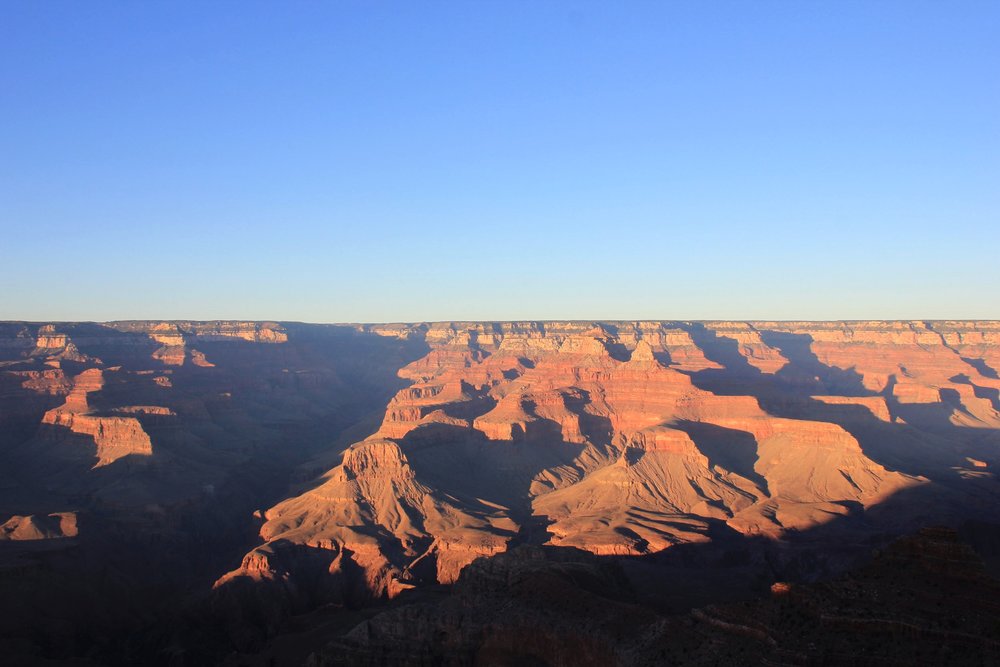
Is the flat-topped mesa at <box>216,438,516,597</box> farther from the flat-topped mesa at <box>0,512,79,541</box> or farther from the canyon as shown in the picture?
the flat-topped mesa at <box>0,512,79,541</box>

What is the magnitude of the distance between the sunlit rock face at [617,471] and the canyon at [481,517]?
1.65 ft

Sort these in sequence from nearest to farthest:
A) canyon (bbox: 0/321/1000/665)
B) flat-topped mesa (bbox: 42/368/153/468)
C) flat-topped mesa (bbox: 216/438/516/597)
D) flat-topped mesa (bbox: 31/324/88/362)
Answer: canyon (bbox: 0/321/1000/665)
flat-topped mesa (bbox: 216/438/516/597)
flat-topped mesa (bbox: 42/368/153/468)
flat-topped mesa (bbox: 31/324/88/362)

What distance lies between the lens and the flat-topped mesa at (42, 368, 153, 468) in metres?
124

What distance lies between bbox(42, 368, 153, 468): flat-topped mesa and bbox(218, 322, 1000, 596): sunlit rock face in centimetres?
2933

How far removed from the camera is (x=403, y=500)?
103188 mm

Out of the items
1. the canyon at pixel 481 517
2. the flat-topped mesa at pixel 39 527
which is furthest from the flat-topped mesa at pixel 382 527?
the flat-topped mesa at pixel 39 527

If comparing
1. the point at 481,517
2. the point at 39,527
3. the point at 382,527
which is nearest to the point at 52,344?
the point at 39,527

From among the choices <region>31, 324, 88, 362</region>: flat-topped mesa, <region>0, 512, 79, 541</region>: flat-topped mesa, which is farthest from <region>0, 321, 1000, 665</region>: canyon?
<region>31, 324, 88, 362</region>: flat-topped mesa

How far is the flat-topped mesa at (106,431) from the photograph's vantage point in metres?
124

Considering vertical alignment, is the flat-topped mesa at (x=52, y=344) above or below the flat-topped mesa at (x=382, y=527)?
above

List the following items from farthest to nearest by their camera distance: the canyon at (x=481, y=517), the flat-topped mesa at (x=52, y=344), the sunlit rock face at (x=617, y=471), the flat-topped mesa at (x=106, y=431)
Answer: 1. the flat-topped mesa at (x=52, y=344)
2. the flat-topped mesa at (x=106, y=431)
3. the sunlit rock face at (x=617, y=471)
4. the canyon at (x=481, y=517)

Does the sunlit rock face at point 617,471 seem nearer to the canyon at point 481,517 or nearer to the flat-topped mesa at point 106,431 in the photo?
the canyon at point 481,517

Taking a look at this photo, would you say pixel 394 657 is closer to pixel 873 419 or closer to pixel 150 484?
pixel 150 484

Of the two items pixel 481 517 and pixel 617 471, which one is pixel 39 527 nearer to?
pixel 481 517
